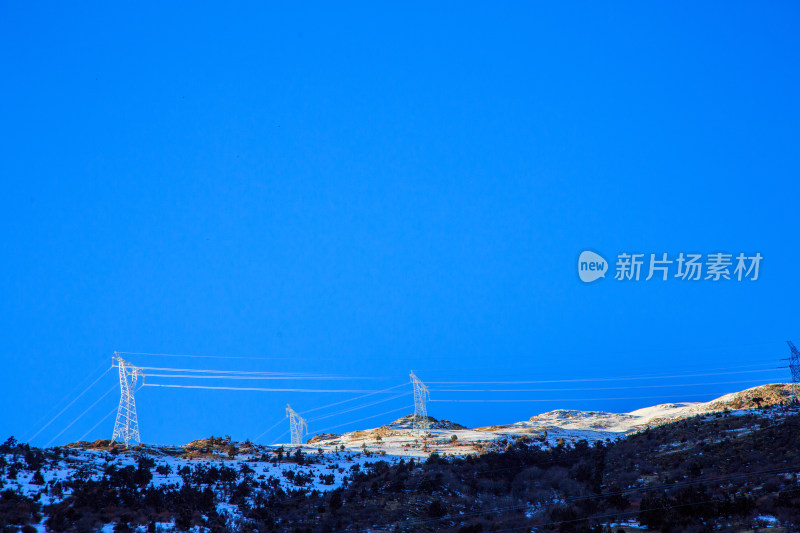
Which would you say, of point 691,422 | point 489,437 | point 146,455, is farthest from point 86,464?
point 691,422

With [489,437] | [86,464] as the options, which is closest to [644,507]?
[86,464]

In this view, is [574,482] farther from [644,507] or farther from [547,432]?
[547,432]

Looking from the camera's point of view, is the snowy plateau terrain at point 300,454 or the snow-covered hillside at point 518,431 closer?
the snowy plateau terrain at point 300,454

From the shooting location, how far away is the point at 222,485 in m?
36.1

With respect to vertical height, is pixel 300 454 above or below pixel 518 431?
below

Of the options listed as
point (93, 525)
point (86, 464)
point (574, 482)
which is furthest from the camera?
point (86, 464)

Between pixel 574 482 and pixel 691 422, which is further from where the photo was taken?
pixel 691 422

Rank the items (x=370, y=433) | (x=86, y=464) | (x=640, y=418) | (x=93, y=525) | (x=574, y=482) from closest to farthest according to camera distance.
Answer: (x=93, y=525) → (x=574, y=482) → (x=86, y=464) → (x=370, y=433) → (x=640, y=418)

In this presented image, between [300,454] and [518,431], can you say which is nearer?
[300,454]

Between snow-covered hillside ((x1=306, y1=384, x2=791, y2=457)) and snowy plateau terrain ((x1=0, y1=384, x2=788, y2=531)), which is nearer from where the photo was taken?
snowy plateau terrain ((x1=0, y1=384, x2=788, y2=531))

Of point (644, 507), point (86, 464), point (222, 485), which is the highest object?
point (86, 464)

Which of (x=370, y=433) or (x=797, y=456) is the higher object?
(x=370, y=433)

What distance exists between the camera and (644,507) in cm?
2608

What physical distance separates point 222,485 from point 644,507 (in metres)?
24.1
